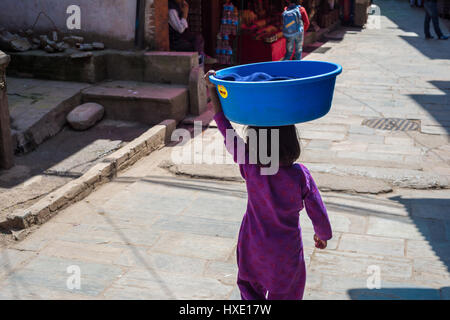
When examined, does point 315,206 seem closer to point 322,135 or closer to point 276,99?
point 276,99

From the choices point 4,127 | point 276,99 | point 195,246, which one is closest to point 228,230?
point 195,246

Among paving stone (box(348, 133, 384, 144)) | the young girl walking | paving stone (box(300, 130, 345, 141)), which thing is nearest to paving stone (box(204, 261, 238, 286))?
the young girl walking

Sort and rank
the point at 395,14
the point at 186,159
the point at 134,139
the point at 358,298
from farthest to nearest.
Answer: the point at 395,14, the point at 134,139, the point at 186,159, the point at 358,298

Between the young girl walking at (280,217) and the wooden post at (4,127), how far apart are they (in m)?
4.18

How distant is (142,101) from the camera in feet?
27.0

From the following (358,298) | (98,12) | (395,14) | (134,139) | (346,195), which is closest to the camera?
(358,298)

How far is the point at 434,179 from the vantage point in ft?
19.7

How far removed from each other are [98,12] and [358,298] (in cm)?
724

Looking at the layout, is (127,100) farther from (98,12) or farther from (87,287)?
(87,287)

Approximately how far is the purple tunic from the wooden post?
436 centimetres

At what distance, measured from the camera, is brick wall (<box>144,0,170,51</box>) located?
9062mm

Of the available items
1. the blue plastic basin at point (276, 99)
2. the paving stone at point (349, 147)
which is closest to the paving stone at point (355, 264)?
the blue plastic basin at point (276, 99)

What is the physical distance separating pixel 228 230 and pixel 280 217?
2141 mm
